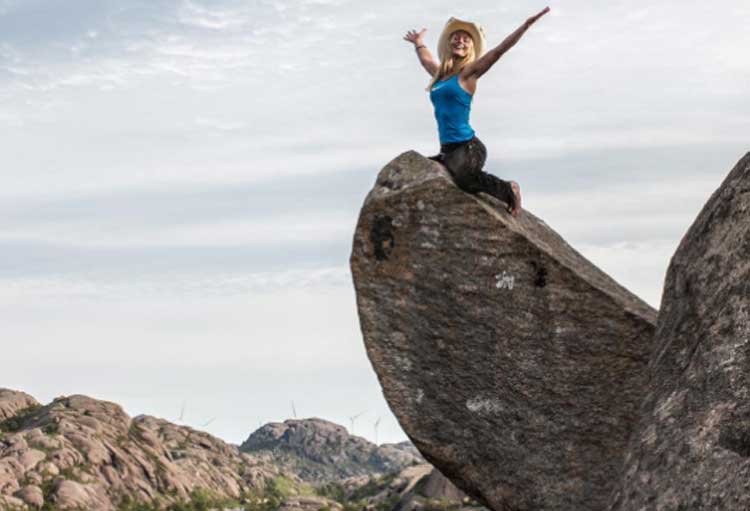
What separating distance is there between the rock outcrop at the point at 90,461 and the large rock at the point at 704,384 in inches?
4554

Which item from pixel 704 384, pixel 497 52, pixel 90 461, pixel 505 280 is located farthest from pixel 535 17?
pixel 90 461

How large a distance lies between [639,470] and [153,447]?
15124 centimetres

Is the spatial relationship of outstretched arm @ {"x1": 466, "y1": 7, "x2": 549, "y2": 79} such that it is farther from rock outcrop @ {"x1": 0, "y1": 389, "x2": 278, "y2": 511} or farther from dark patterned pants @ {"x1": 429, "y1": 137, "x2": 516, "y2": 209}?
rock outcrop @ {"x1": 0, "y1": 389, "x2": 278, "y2": 511}

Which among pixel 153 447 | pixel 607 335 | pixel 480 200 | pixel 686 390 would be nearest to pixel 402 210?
pixel 480 200

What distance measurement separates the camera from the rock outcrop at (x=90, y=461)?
5017 inches

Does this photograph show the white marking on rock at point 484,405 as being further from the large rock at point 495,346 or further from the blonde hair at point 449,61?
the blonde hair at point 449,61

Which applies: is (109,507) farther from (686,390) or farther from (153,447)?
(686,390)

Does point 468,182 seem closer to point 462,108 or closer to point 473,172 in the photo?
point 473,172

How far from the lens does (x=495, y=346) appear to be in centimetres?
1953

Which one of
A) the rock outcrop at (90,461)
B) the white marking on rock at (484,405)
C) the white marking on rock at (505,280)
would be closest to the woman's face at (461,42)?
the white marking on rock at (505,280)

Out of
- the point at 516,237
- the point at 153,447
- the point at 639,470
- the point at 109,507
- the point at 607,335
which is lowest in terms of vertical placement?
the point at 639,470

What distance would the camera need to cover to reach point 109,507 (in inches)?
5231

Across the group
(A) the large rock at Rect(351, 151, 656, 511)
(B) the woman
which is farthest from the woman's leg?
(A) the large rock at Rect(351, 151, 656, 511)

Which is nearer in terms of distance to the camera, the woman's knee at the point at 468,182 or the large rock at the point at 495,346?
the large rock at the point at 495,346
